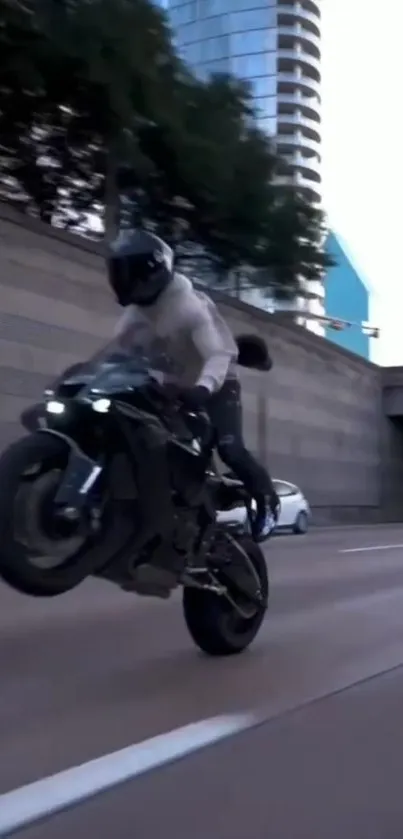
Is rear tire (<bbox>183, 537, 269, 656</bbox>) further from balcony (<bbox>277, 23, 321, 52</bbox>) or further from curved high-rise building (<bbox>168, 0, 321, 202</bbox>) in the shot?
balcony (<bbox>277, 23, 321, 52</bbox>)

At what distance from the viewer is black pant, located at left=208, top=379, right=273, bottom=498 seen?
7348mm

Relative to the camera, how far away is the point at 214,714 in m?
6.26

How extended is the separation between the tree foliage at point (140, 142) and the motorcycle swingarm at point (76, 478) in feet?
63.9

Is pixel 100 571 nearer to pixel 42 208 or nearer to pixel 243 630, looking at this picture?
pixel 243 630

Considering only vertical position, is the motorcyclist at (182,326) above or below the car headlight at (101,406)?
above

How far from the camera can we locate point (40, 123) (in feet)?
92.2

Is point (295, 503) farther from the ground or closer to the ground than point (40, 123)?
closer to the ground

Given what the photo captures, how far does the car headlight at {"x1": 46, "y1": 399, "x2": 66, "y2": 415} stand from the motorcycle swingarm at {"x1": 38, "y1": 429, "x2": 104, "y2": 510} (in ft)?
0.41

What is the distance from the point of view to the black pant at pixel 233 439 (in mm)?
7348

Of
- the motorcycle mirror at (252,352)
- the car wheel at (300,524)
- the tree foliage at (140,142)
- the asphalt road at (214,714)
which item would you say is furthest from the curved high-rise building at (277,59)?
the motorcycle mirror at (252,352)

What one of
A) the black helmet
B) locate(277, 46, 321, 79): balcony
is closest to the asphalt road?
the black helmet

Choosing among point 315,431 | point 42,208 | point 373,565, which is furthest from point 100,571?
point 315,431

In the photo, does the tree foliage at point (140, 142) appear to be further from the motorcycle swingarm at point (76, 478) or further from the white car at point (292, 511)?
the motorcycle swingarm at point (76, 478)

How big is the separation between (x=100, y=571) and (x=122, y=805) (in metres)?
1.88
